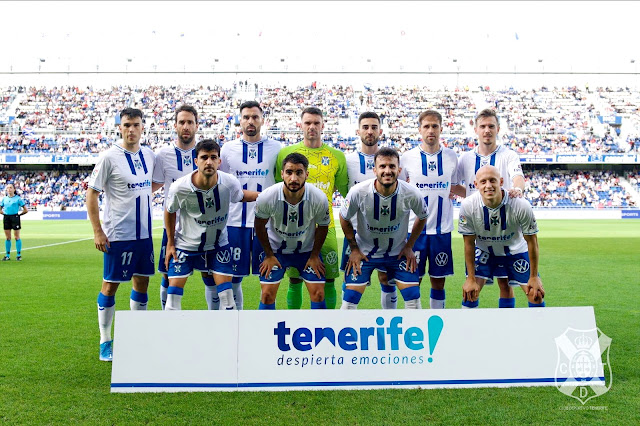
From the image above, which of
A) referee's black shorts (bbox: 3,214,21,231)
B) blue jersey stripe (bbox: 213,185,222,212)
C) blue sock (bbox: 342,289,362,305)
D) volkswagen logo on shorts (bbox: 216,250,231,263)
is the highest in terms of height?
blue jersey stripe (bbox: 213,185,222,212)

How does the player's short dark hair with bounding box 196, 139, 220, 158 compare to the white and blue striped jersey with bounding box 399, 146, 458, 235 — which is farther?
the white and blue striped jersey with bounding box 399, 146, 458, 235

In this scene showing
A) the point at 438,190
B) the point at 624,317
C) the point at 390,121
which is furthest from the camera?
the point at 390,121

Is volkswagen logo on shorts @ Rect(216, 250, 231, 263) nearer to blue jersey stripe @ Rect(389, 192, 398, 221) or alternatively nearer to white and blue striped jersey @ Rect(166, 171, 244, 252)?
white and blue striped jersey @ Rect(166, 171, 244, 252)

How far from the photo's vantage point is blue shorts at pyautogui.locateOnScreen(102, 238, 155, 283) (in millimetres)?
4988

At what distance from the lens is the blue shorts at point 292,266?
484cm

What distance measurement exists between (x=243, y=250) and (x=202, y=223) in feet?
2.39

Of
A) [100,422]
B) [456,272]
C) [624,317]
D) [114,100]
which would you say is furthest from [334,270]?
[114,100]

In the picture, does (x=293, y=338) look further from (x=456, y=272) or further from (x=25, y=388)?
(x=456, y=272)

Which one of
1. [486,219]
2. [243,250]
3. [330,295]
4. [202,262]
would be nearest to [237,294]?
[243,250]

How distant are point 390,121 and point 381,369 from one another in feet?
140

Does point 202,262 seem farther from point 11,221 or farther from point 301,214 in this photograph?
point 11,221

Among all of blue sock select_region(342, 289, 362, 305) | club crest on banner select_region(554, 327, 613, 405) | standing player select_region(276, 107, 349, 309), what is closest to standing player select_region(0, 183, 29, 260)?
standing player select_region(276, 107, 349, 309)

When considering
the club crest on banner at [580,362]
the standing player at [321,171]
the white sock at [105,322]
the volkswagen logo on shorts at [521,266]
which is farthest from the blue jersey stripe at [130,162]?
the club crest on banner at [580,362]

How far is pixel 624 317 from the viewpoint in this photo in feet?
20.7
